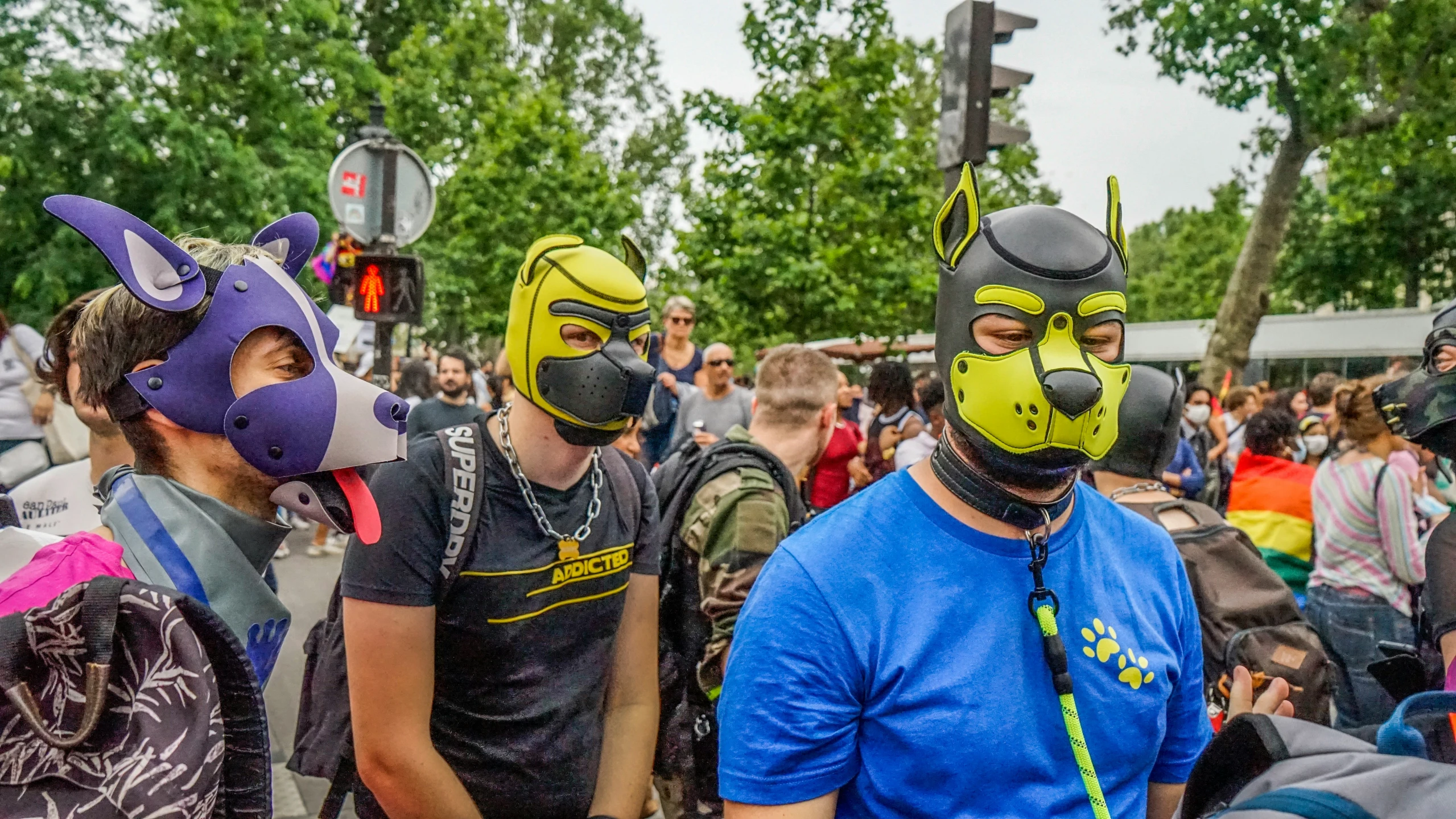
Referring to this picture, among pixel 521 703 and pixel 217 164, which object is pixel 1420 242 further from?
pixel 521 703

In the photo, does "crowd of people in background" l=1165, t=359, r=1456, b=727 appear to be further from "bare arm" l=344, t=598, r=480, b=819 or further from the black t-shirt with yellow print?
"bare arm" l=344, t=598, r=480, b=819

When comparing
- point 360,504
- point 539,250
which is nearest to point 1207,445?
point 539,250

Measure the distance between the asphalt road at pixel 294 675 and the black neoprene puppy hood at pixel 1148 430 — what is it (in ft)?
8.59

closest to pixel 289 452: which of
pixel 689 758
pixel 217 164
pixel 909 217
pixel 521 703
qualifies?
pixel 521 703

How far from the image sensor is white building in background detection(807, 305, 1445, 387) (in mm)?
23188

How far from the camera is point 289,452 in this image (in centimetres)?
168

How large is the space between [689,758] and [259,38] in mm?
17293

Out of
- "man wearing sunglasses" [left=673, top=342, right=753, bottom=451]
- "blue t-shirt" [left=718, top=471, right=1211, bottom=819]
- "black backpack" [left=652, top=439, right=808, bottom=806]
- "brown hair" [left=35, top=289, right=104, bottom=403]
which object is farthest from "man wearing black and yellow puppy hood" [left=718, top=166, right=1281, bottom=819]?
"man wearing sunglasses" [left=673, top=342, right=753, bottom=451]

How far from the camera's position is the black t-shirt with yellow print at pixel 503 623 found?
2260 mm

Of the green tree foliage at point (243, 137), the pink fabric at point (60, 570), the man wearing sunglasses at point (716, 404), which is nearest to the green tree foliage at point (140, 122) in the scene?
the green tree foliage at point (243, 137)

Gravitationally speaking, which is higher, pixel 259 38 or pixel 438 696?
pixel 259 38

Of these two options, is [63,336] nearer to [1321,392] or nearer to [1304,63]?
[1321,392]

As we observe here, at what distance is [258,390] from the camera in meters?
1.65

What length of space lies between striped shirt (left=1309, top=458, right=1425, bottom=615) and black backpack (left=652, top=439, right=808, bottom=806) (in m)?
2.88
